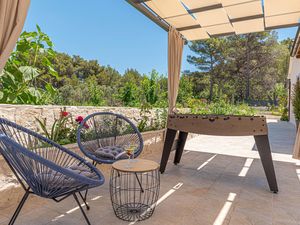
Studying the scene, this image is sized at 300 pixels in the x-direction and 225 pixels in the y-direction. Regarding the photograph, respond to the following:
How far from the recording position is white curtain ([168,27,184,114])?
495 centimetres

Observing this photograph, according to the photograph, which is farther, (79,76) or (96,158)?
(79,76)

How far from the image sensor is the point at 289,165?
4.09m

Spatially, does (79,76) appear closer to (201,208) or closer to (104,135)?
(104,135)

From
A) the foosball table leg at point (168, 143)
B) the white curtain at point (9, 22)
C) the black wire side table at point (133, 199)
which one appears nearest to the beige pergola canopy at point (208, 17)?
the foosball table leg at point (168, 143)

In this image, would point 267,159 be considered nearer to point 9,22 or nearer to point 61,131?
point 61,131

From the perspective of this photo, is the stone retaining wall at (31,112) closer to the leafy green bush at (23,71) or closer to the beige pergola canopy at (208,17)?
the leafy green bush at (23,71)

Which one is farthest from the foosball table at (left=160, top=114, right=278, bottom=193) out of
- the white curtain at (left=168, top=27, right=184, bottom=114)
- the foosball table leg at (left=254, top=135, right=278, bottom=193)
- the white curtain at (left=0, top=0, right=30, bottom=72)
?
the white curtain at (left=0, top=0, right=30, bottom=72)

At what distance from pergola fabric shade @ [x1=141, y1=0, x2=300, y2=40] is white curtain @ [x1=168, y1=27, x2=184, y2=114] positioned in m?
0.20

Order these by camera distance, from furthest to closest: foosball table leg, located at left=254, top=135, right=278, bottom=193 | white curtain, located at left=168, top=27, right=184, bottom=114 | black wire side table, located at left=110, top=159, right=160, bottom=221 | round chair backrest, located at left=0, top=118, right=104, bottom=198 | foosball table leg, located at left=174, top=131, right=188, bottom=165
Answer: white curtain, located at left=168, top=27, right=184, bottom=114, foosball table leg, located at left=174, top=131, right=188, bottom=165, foosball table leg, located at left=254, top=135, right=278, bottom=193, black wire side table, located at left=110, top=159, right=160, bottom=221, round chair backrest, located at left=0, top=118, right=104, bottom=198

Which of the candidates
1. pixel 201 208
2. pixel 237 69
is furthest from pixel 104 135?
pixel 237 69

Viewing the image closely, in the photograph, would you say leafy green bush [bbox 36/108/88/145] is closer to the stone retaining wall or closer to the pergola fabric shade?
the stone retaining wall

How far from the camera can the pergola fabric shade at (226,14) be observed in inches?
146

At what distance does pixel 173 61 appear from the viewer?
5.01m

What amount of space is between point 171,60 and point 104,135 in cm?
245
